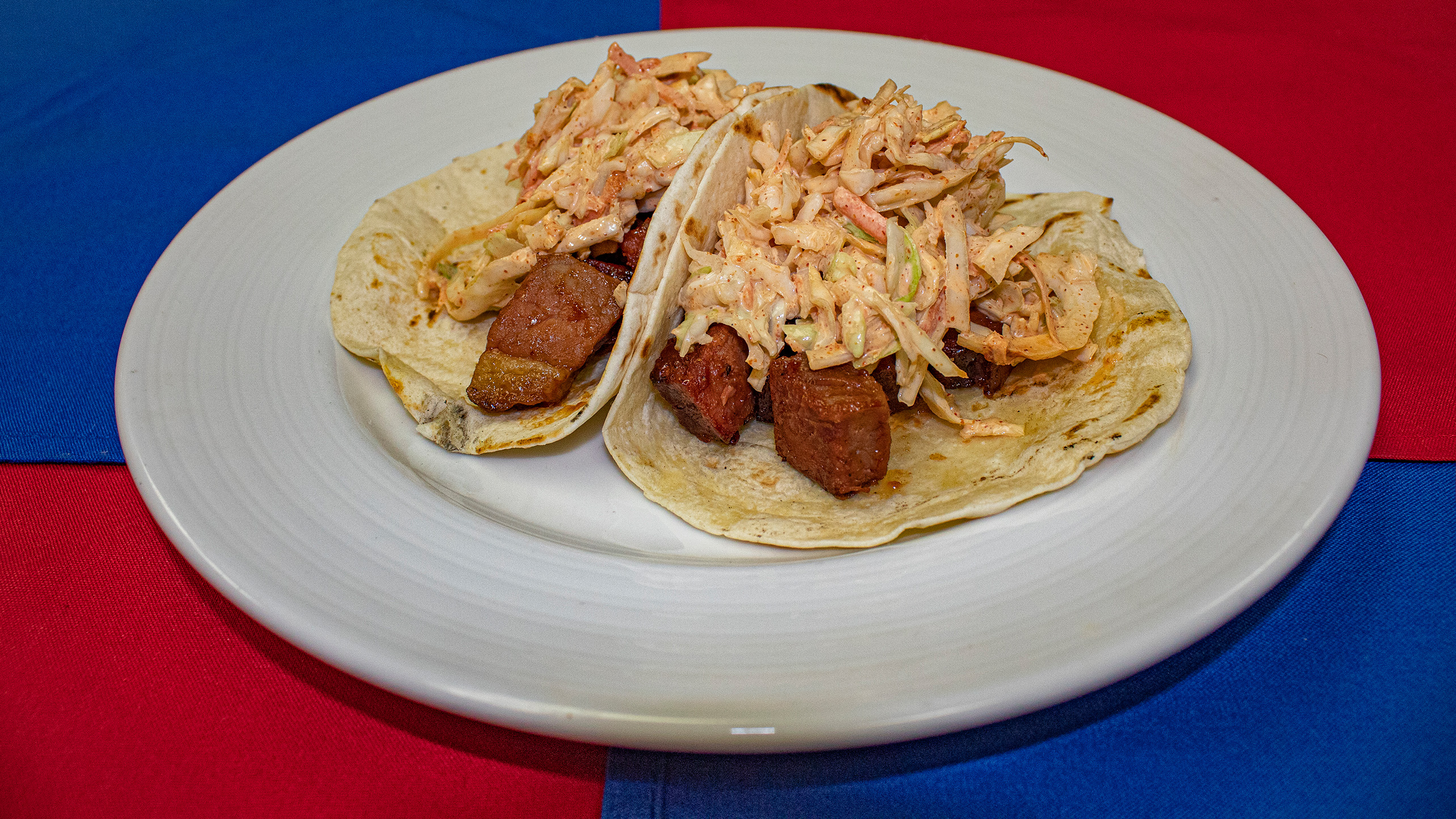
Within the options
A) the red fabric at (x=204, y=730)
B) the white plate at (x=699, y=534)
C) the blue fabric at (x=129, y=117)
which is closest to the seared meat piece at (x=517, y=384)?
the white plate at (x=699, y=534)

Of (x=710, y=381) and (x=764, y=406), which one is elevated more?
(x=710, y=381)

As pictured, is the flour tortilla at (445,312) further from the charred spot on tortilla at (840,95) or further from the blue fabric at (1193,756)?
the blue fabric at (1193,756)

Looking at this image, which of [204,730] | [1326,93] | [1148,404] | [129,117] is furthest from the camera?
[129,117]

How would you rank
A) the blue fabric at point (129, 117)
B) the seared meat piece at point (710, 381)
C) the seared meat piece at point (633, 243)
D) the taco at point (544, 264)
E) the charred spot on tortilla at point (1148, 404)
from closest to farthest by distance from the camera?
the charred spot on tortilla at point (1148, 404) → the seared meat piece at point (710, 381) → the taco at point (544, 264) → the seared meat piece at point (633, 243) → the blue fabric at point (129, 117)

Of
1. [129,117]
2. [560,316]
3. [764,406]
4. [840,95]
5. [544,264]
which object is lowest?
[764,406]

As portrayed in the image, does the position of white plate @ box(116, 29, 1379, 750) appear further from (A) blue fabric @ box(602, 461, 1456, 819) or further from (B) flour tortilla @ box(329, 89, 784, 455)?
(A) blue fabric @ box(602, 461, 1456, 819)

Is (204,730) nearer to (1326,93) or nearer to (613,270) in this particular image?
(613,270)

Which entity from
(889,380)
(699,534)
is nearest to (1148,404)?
(889,380)

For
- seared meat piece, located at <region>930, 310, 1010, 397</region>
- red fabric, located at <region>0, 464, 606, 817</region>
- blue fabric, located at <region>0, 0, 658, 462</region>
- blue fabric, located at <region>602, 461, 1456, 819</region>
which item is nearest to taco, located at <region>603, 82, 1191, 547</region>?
seared meat piece, located at <region>930, 310, 1010, 397</region>
